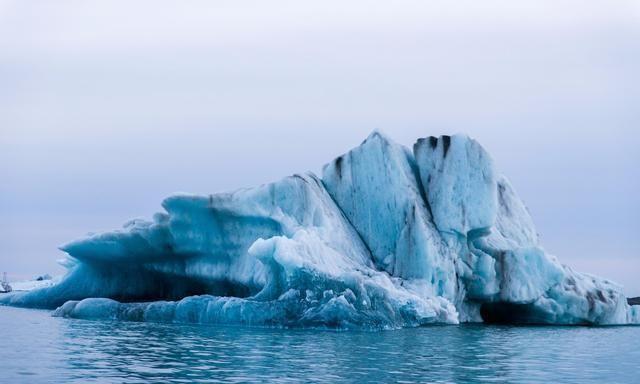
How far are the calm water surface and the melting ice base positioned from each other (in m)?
1.21

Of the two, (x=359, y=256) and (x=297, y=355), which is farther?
(x=359, y=256)

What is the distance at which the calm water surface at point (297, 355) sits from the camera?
37.9ft

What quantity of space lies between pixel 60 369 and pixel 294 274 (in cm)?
828

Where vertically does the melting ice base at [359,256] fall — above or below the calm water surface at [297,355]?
above

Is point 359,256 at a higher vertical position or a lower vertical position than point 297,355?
higher

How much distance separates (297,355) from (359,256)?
9.53m

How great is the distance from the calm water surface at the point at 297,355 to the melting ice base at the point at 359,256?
121 centimetres

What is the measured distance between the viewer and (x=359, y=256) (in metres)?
23.2

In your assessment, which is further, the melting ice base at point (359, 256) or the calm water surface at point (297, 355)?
the melting ice base at point (359, 256)

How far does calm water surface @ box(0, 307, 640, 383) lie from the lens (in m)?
11.5

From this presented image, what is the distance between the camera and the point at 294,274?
19.4 metres

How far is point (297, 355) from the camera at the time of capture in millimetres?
13812

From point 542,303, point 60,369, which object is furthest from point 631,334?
point 60,369

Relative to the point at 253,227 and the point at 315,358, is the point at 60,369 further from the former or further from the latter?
the point at 253,227
